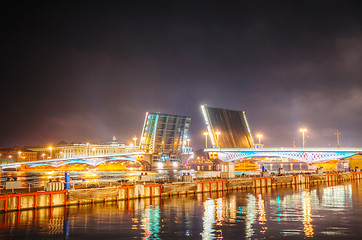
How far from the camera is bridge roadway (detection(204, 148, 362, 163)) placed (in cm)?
7000

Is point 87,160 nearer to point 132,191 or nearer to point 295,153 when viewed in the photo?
point 295,153

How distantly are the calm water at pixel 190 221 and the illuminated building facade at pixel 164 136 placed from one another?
6750 centimetres

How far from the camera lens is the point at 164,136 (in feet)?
334

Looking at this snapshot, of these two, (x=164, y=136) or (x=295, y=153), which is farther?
(x=164, y=136)

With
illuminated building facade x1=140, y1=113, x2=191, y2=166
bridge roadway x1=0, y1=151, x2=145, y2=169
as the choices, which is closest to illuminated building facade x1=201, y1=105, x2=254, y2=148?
illuminated building facade x1=140, y1=113, x2=191, y2=166

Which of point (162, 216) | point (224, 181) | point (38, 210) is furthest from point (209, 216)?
point (224, 181)

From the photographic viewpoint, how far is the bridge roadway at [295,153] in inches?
2756

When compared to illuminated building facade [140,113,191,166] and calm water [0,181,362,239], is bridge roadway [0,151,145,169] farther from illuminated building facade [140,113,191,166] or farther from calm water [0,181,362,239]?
calm water [0,181,362,239]

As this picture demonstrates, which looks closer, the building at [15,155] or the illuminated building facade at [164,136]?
the illuminated building facade at [164,136]

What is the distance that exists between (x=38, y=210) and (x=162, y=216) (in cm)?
909

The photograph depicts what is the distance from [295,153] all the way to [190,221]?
61.1 m

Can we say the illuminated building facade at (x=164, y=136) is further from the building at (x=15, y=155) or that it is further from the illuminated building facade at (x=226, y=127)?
the building at (x=15, y=155)

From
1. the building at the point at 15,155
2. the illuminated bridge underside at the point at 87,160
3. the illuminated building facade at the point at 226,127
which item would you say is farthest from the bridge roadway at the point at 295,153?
the building at the point at 15,155

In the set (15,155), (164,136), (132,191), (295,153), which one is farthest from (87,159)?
(15,155)
